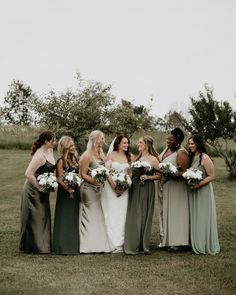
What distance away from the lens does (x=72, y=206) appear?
10.5 meters

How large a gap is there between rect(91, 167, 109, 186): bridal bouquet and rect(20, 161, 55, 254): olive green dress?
45.5 inches

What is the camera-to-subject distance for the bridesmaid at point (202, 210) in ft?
34.7

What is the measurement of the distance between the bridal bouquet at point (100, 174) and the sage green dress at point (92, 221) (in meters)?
0.38

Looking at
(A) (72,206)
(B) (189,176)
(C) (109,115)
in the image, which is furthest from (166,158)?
(C) (109,115)

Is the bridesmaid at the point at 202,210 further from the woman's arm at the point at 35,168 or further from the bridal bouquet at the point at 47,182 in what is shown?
the woman's arm at the point at 35,168

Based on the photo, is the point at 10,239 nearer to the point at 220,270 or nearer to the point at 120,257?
the point at 120,257

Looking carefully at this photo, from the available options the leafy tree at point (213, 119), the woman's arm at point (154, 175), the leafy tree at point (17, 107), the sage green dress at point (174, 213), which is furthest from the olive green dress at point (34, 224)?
the leafy tree at point (17, 107)

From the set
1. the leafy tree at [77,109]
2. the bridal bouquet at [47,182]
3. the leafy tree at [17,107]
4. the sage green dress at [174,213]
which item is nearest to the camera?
the bridal bouquet at [47,182]

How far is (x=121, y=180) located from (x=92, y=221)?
1022 mm

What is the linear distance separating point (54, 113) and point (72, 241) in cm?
1591

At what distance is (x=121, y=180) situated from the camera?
1043 centimetres

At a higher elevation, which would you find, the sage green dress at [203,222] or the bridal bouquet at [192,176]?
the bridal bouquet at [192,176]

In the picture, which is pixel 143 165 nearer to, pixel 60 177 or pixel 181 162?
pixel 181 162

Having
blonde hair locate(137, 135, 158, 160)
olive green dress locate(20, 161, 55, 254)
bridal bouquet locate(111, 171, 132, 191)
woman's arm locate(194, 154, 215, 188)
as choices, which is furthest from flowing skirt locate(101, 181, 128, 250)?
woman's arm locate(194, 154, 215, 188)
